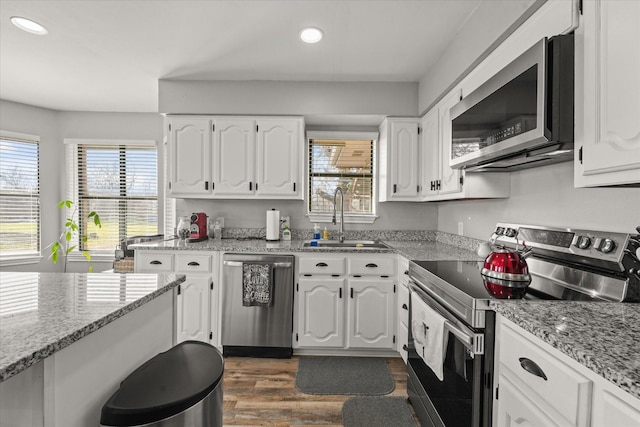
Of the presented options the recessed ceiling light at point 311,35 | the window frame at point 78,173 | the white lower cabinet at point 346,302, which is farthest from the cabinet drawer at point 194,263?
the recessed ceiling light at point 311,35

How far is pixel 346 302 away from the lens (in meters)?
2.68

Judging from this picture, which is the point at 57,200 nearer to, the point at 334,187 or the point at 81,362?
the point at 334,187

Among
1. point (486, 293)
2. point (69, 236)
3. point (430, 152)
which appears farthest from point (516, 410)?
point (69, 236)

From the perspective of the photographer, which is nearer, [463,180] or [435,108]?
[463,180]

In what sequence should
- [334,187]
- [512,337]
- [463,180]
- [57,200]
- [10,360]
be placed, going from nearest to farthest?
[10,360]
[512,337]
[463,180]
[334,187]
[57,200]

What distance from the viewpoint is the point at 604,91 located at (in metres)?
1.04

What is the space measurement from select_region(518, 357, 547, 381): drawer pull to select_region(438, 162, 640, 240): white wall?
2.60ft

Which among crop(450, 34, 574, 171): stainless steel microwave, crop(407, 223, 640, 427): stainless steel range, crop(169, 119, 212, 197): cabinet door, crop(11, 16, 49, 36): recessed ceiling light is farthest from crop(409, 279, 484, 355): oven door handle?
crop(11, 16, 49, 36): recessed ceiling light

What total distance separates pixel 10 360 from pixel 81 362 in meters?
0.29

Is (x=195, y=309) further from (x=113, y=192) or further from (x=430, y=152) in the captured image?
(x=430, y=152)

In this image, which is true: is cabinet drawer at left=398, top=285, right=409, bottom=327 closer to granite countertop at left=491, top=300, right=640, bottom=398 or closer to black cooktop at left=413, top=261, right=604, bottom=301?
black cooktop at left=413, top=261, right=604, bottom=301

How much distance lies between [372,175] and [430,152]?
2.79 ft

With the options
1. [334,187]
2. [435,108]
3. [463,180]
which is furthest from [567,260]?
[334,187]

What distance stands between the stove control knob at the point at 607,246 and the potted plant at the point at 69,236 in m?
4.65
